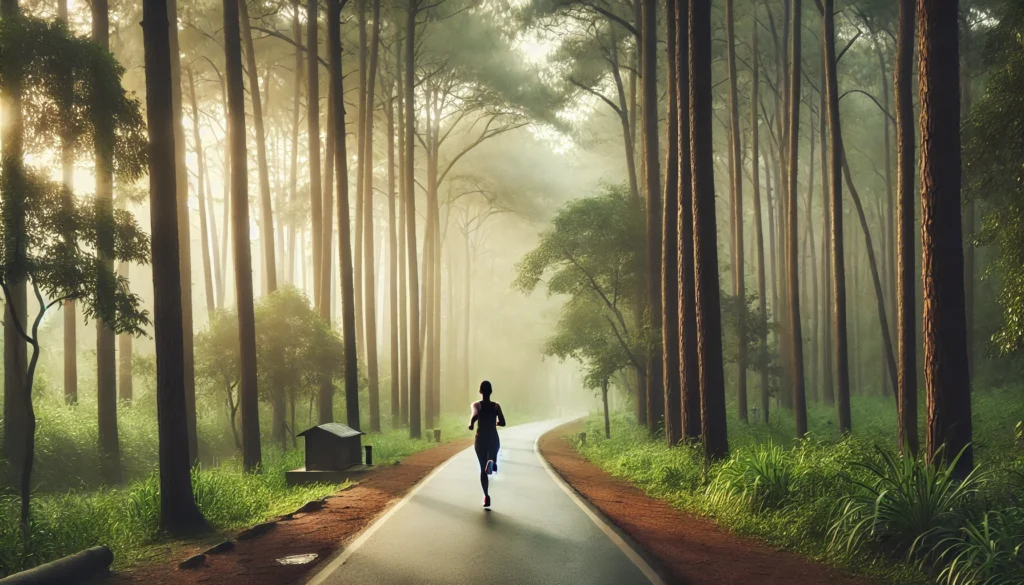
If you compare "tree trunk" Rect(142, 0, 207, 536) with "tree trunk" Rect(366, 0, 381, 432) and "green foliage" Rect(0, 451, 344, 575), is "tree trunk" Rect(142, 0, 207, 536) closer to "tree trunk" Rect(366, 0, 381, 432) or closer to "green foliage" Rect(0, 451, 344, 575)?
"green foliage" Rect(0, 451, 344, 575)

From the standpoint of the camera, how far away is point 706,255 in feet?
52.8

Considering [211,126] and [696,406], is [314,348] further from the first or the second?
[211,126]

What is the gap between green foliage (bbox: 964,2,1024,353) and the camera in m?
14.4

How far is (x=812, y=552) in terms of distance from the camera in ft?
29.8

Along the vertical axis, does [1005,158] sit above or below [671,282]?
above

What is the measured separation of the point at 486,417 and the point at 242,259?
971 cm

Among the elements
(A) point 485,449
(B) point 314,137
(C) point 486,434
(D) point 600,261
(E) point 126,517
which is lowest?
(E) point 126,517

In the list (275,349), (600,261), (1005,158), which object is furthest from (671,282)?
(275,349)

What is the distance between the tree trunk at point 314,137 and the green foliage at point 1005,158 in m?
20.0

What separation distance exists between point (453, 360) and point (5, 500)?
5571 centimetres

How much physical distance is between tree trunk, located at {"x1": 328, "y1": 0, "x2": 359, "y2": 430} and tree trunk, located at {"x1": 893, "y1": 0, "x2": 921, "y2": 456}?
15.0 m

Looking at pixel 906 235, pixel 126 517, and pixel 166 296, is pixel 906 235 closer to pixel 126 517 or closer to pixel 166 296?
pixel 166 296

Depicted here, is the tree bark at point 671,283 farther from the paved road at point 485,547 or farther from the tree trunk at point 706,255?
the paved road at point 485,547

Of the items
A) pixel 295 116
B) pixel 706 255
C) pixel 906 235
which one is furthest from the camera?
pixel 295 116
